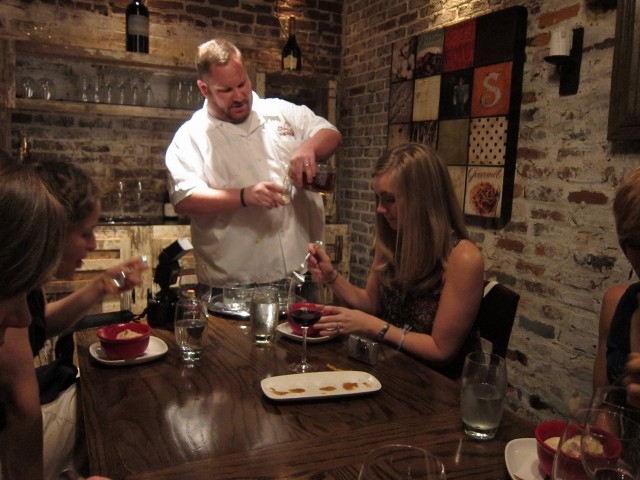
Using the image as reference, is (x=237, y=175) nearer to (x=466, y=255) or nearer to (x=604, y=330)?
(x=466, y=255)

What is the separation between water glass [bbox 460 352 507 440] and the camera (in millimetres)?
1139

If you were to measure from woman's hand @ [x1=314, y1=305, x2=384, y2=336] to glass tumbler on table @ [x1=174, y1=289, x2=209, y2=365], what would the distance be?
350mm

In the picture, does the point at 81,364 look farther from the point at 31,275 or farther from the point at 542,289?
the point at 542,289

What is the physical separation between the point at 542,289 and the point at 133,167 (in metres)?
2.86

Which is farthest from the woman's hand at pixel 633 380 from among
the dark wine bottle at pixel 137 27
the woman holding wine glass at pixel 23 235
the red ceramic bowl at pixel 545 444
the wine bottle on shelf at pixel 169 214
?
the dark wine bottle at pixel 137 27

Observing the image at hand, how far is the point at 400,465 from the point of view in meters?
0.78

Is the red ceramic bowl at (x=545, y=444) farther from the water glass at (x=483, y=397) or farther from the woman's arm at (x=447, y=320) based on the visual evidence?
the woman's arm at (x=447, y=320)

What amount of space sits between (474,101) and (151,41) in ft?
7.52

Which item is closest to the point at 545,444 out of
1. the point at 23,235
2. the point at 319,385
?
the point at 319,385

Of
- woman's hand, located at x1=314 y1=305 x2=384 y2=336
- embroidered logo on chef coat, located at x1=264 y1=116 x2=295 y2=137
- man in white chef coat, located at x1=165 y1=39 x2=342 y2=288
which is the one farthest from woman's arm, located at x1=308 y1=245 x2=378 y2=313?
embroidered logo on chef coat, located at x1=264 y1=116 x2=295 y2=137

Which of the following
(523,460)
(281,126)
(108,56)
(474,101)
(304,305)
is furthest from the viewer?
(108,56)

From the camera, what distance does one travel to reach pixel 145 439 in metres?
1.12

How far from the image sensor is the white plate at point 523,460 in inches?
39.6

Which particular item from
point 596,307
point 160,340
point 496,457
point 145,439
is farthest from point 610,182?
point 145,439
